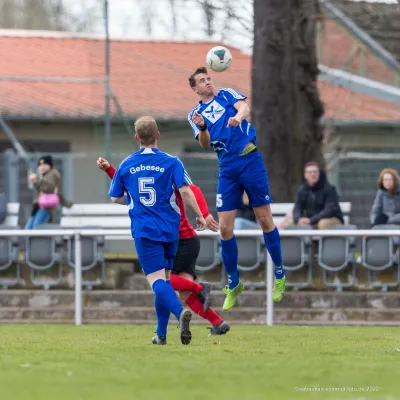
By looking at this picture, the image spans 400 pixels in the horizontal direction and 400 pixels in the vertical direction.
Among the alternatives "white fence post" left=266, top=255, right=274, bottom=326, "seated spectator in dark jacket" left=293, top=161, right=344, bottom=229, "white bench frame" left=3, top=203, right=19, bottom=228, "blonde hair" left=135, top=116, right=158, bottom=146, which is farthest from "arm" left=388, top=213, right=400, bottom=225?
"blonde hair" left=135, top=116, right=158, bottom=146

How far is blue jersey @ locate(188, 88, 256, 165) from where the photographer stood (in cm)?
1191

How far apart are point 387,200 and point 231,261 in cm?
489

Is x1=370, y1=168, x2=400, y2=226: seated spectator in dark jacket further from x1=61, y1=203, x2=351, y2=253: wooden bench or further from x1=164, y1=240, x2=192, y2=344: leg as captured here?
x1=164, y1=240, x2=192, y2=344: leg

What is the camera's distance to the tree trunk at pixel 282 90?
810 inches

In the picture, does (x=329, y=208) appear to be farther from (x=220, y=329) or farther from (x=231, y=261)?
(x=220, y=329)

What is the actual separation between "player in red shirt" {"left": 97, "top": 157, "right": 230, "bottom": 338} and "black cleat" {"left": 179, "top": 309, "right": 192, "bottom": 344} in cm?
120

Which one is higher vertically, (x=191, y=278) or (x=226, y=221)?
(x=226, y=221)

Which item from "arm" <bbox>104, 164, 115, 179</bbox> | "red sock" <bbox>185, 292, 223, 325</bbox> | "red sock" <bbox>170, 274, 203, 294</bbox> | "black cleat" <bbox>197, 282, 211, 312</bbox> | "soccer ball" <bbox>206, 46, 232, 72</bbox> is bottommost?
"red sock" <bbox>185, 292, 223, 325</bbox>

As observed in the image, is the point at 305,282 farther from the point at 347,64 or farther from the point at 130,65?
the point at 347,64

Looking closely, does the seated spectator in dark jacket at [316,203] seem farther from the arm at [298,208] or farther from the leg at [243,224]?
the leg at [243,224]

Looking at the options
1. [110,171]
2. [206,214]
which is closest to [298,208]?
[206,214]

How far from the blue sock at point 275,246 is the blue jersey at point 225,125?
1022mm

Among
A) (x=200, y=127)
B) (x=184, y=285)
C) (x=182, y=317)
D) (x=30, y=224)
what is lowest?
(x=182, y=317)

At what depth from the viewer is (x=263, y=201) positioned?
12.3 metres
